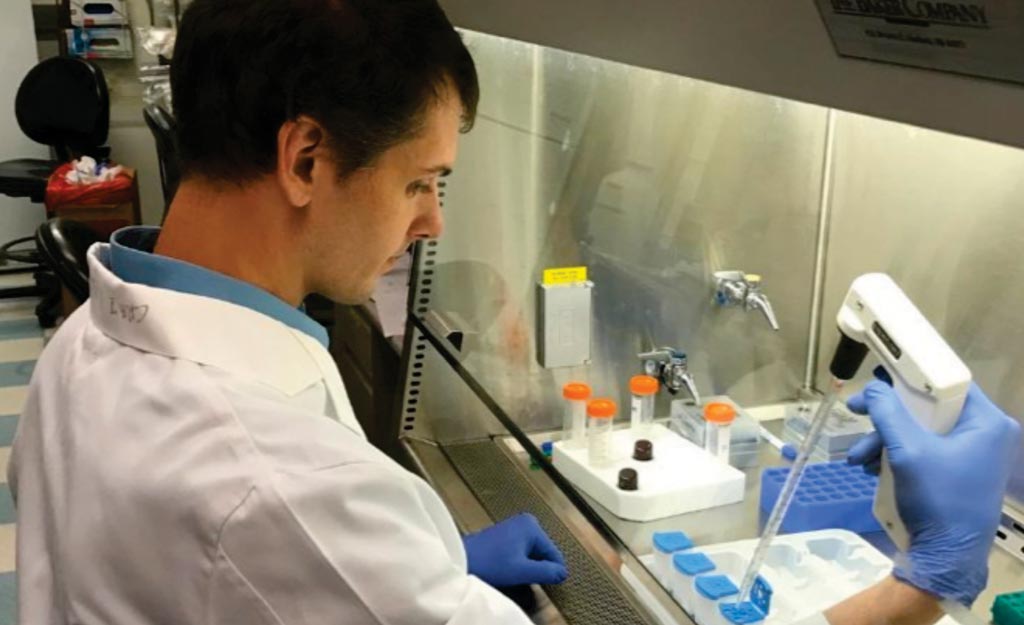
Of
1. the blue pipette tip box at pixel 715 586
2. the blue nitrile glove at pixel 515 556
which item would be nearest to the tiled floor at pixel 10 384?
the blue nitrile glove at pixel 515 556

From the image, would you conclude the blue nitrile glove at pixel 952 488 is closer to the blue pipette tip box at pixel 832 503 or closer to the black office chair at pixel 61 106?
the blue pipette tip box at pixel 832 503

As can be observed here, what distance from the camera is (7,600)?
104 inches

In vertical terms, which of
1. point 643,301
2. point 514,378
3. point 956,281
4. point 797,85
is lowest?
point 514,378

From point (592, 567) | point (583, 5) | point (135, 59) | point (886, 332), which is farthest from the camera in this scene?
point (135, 59)

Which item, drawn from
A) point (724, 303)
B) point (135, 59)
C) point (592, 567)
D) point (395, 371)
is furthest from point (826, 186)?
point (135, 59)

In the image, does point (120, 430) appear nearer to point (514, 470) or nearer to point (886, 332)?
point (886, 332)

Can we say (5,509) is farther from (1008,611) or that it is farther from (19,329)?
(1008,611)

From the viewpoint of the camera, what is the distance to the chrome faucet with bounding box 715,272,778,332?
1868 mm

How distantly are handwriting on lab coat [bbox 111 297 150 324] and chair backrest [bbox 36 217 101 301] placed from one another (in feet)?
3.99

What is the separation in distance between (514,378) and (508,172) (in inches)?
16.8

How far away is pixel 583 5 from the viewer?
133 cm

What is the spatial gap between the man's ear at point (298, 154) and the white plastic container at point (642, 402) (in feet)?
3.42

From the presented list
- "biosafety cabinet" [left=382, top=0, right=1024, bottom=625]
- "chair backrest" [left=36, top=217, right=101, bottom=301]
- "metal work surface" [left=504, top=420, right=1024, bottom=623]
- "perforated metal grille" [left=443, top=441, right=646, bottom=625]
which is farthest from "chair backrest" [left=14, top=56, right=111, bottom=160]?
"metal work surface" [left=504, top=420, right=1024, bottom=623]

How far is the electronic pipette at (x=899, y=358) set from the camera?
107 cm
